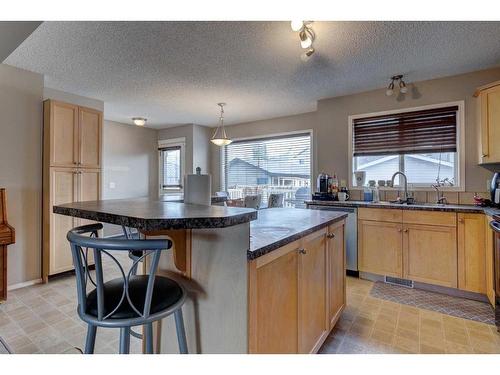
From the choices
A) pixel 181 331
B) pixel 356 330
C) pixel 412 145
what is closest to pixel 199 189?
pixel 181 331

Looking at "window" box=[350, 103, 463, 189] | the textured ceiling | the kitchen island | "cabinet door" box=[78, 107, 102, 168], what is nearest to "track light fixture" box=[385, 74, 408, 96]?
the textured ceiling

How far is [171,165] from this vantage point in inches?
240

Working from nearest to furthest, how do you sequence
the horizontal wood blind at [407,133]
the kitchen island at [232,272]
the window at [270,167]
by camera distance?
the kitchen island at [232,272] → the horizontal wood blind at [407,133] → the window at [270,167]

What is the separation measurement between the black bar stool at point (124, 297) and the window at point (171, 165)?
15.9ft

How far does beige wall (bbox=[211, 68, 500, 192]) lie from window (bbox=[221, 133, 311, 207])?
22 centimetres

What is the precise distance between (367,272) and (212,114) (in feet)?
11.7

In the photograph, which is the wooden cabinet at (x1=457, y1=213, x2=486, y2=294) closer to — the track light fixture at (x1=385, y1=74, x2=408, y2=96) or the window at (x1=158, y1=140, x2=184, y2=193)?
the track light fixture at (x1=385, y1=74, x2=408, y2=96)

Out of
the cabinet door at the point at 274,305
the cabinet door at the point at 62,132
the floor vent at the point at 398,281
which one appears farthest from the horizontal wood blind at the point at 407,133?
the cabinet door at the point at 62,132

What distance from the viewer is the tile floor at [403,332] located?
6.14 ft

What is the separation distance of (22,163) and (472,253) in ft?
15.8

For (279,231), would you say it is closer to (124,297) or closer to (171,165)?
(124,297)

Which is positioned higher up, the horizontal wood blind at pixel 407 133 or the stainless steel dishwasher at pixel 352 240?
the horizontal wood blind at pixel 407 133

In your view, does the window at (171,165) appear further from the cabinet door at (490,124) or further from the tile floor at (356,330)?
the cabinet door at (490,124)

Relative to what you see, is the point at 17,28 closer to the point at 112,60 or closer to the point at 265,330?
the point at 112,60
